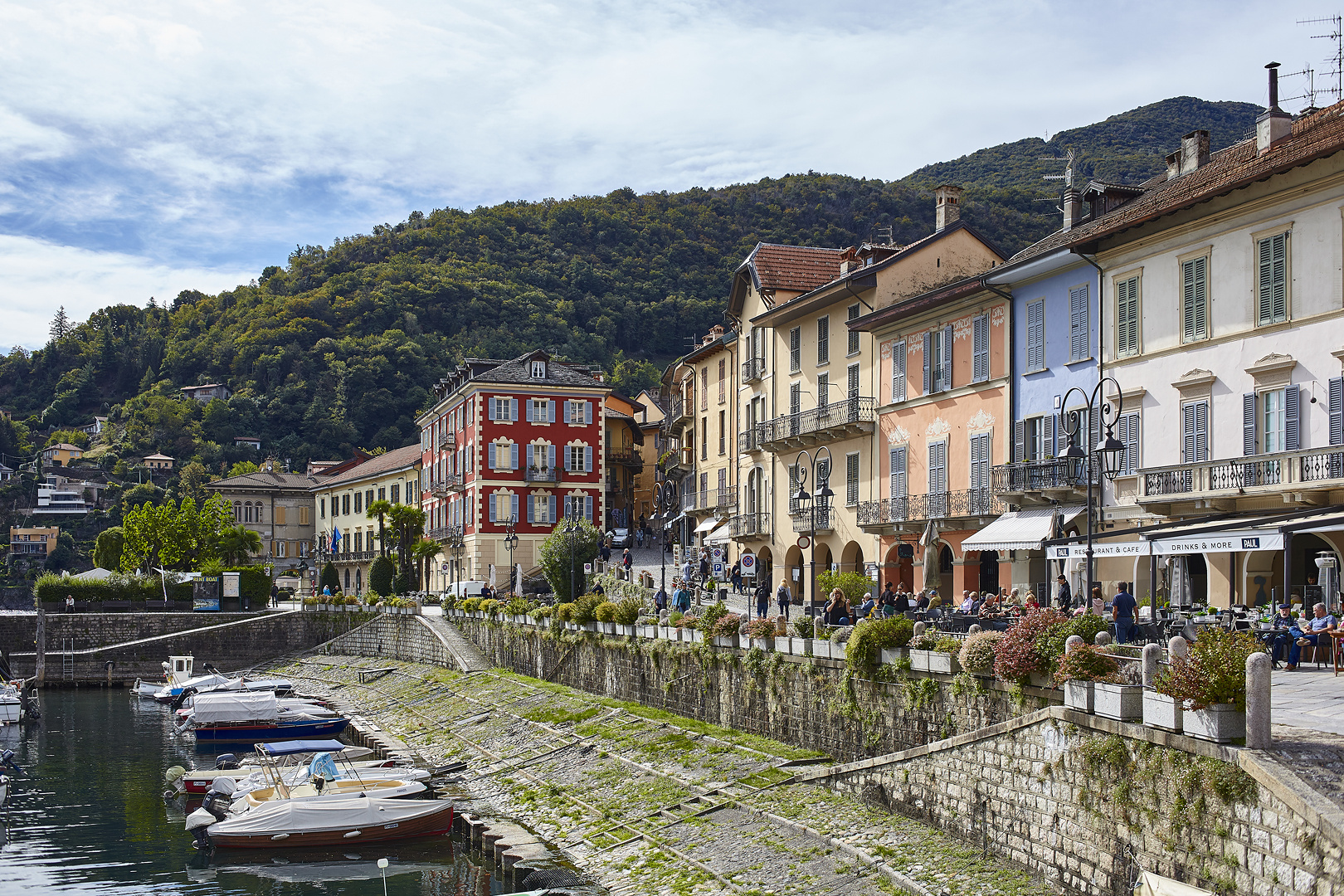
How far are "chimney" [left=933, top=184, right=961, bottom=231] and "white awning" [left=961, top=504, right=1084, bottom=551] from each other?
625 inches

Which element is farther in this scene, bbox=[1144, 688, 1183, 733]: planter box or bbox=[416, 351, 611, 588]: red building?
bbox=[416, 351, 611, 588]: red building

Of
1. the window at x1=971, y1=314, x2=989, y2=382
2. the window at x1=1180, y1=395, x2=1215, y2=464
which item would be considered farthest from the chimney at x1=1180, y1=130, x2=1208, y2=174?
the window at x1=1180, y1=395, x2=1215, y2=464

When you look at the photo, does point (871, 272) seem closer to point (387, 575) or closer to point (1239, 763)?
point (1239, 763)

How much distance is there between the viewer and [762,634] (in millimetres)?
26562

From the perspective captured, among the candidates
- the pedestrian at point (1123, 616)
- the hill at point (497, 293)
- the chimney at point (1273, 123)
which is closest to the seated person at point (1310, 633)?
the pedestrian at point (1123, 616)

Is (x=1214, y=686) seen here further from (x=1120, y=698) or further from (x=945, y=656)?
(x=945, y=656)

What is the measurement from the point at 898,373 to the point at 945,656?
81.6 ft

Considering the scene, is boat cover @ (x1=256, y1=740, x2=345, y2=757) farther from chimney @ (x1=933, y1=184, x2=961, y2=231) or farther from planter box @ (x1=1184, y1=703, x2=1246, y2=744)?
chimney @ (x1=933, y1=184, x2=961, y2=231)

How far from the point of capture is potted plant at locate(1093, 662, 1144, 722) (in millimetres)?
15109

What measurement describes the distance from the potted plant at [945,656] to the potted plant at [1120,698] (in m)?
3.87

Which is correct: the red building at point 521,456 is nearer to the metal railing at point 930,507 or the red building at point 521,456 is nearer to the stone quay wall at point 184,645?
the stone quay wall at point 184,645

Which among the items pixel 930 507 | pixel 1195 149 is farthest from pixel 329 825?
pixel 1195 149

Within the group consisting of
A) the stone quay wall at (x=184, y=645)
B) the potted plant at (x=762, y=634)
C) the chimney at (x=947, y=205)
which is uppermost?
the chimney at (x=947, y=205)

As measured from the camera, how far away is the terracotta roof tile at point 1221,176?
91.1 ft
